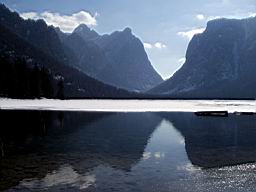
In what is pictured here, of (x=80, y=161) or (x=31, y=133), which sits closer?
(x=80, y=161)

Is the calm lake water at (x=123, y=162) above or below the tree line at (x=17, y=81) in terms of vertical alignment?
below

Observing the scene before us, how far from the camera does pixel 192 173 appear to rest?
31.9 metres

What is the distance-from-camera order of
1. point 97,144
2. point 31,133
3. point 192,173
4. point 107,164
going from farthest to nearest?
point 31,133 → point 97,144 → point 107,164 → point 192,173

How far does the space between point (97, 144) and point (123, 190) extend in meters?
22.2

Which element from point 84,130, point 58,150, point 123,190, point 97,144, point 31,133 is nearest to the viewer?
point 123,190

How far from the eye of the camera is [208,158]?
39.7 meters

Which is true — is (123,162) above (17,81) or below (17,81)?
below

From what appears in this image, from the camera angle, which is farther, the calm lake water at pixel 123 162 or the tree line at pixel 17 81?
the tree line at pixel 17 81

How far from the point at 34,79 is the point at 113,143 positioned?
155m

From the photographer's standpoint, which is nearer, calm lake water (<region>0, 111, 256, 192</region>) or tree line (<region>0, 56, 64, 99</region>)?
calm lake water (<region>0, 111, 256, 192</region>)

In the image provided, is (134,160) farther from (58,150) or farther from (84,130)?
(84,130)

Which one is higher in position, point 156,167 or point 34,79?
point 34,79

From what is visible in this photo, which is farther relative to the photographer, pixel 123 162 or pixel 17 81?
pixel 17 81

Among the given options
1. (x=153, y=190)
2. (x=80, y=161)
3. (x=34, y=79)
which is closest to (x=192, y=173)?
(x=153, y=190)
